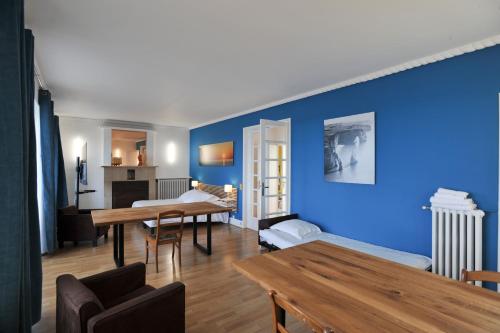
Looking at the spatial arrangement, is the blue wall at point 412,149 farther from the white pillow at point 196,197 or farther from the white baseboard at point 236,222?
the white pillow at point 196,197

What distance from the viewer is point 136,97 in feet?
14.6

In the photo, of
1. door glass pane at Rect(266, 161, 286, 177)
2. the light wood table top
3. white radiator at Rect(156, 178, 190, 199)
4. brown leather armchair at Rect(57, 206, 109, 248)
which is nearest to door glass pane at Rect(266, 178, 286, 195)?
door glass pane at Rect(266, 161, 286, 177)

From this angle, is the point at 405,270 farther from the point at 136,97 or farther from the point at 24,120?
the point at 136,97

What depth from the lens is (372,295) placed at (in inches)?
46.9

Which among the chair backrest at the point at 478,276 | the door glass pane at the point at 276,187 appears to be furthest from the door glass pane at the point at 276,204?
the chair backrest at the point at 478,276

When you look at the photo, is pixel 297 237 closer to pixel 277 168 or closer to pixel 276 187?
pixel 276 187

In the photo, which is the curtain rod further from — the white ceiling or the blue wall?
the blue wall

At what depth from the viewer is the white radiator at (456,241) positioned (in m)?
2.26

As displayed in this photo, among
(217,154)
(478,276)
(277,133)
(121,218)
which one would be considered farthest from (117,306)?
(217,154)

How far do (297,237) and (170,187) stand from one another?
17.5 feet

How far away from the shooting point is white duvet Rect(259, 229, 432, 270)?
100 inches

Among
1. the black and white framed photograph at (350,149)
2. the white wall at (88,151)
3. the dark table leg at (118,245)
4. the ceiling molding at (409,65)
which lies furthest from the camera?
the white wall at (88,151)

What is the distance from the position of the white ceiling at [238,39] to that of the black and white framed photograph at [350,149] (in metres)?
0.61

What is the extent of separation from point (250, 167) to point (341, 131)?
235cm
